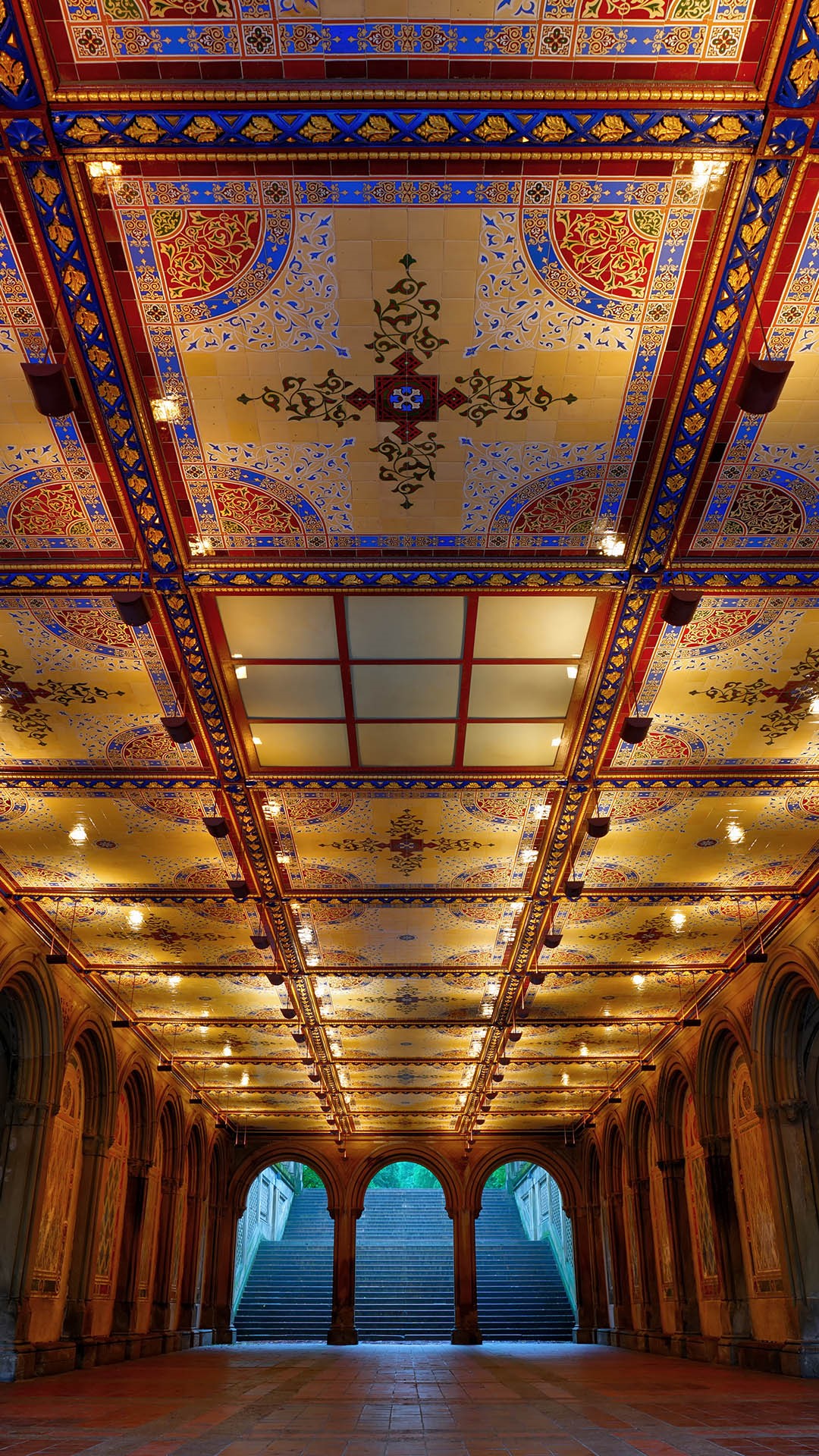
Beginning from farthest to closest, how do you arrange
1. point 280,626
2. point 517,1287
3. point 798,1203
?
1. point 517,1287
2. point 798,1203
3. point 280,626

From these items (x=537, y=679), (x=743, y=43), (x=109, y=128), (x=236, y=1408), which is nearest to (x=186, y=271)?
(x=109, y=128)

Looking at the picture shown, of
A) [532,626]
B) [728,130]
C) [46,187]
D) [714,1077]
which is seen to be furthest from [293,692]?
[714,1077]

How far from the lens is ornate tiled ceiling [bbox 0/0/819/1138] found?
436 centimetres

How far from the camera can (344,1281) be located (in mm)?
25094

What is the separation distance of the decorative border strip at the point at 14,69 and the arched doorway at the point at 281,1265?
27.0 metres

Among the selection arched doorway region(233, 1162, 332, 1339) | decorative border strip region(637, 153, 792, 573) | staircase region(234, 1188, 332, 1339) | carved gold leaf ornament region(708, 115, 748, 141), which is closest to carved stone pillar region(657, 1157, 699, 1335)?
arched doorway region(233, 1162, 332, 1339)

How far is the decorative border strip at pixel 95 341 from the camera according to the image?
15.4 feet

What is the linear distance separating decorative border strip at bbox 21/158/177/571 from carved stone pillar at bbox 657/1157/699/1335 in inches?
618

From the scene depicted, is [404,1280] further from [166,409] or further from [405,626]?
[166,409]

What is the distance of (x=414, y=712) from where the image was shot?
27.9 ft

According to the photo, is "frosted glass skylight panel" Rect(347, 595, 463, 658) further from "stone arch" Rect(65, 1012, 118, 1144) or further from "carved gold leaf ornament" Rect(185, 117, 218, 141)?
"stone arch" Rect(65, 1012, 118, 1144)

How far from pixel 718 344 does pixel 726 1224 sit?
547 inches

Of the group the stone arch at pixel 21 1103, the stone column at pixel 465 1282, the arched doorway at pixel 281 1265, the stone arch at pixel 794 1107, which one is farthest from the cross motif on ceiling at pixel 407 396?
the arched doorway at pixel 281 1265

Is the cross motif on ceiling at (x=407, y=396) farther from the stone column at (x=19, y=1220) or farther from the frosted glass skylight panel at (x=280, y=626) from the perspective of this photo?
the stone column at (x=19, y=1220)
